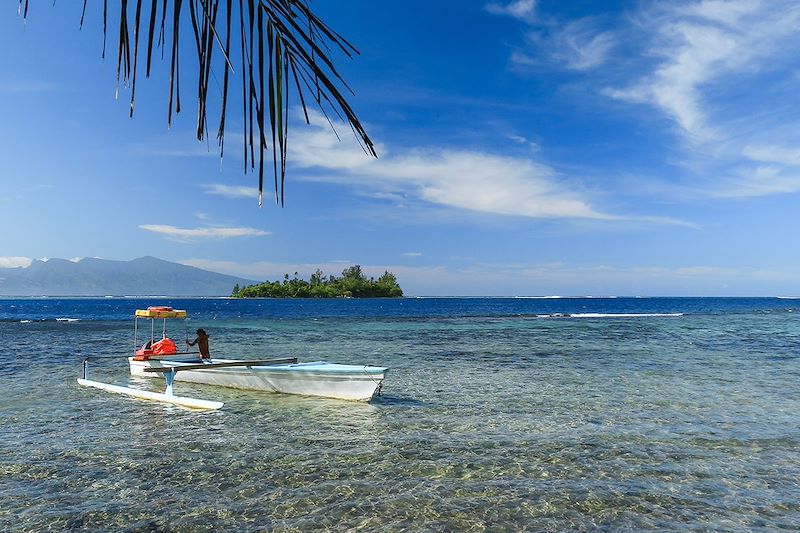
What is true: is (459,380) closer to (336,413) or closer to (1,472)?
(336,413)

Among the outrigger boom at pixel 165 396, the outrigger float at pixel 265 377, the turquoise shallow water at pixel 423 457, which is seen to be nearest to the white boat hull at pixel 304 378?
the outrigger float at pixel 265 377

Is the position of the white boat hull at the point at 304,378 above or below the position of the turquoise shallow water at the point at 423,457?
above

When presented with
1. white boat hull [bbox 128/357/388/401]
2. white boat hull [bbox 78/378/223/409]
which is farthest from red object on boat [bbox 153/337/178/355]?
white boat hull [bbox 78/378/223/409]

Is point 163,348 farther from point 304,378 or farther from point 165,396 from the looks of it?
point 304,378

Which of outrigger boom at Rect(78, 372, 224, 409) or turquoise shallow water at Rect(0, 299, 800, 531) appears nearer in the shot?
turquoise shallow water at Rect(0, 299, 800, 531)

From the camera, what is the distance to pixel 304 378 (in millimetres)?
16641

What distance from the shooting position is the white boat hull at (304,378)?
51.3ft

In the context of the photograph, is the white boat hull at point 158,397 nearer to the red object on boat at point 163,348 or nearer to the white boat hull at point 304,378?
the white boat hull at point 304,378

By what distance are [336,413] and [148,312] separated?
9040mm

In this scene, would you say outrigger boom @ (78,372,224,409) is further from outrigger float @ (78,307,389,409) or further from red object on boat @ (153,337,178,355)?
red object on boat @ (153,337,178,355)

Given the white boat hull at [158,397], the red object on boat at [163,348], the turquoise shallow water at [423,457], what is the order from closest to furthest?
the turquoise shallow water at [423,457] → the white boat hull at [158,397] → the red object on boat at [163,348]

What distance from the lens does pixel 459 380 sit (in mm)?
20266

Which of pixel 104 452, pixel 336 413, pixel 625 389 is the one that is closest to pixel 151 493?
pixel 104 452

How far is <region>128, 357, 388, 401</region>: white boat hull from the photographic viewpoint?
15.6 m
